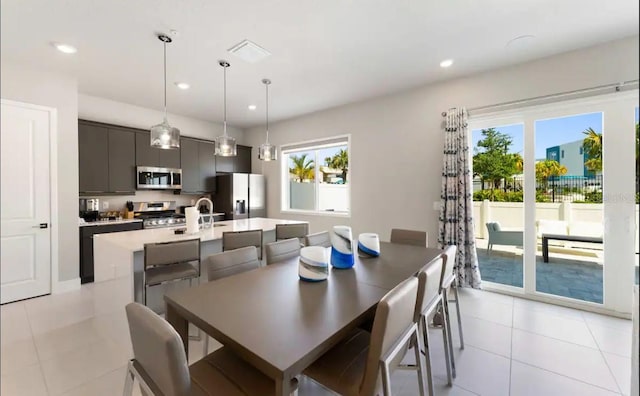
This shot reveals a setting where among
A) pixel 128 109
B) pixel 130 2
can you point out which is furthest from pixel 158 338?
pixel 128 109

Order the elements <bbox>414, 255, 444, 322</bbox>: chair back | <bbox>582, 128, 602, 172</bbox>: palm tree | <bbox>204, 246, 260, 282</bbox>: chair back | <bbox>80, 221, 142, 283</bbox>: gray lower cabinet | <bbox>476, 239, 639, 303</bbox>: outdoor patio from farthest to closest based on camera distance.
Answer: <bbox>80, 221, 142, 283</bbox>: gray lower cabinet, <bbox>476, 239, 639, 303</bbox>: outdoor patio, <bbox>204, 246, 260, 282</bbox>: chair back, <bbox>582, 128, 602, 172</bbox>: palm tree, <bbox>414, 255, 444, 322</bbox>: chair back

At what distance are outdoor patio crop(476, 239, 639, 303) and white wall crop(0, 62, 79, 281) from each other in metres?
5.10

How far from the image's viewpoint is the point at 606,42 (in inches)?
103

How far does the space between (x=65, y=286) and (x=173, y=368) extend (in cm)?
363

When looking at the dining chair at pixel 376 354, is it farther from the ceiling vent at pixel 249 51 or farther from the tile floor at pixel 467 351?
the ceiling vent at pixel 249 51

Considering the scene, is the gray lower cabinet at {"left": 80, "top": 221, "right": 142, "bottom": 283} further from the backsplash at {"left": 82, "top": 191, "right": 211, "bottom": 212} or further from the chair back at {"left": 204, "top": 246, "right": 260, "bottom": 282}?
the chair back at {"left": 204, "top": 246, "right": 260, "bottom": 282}

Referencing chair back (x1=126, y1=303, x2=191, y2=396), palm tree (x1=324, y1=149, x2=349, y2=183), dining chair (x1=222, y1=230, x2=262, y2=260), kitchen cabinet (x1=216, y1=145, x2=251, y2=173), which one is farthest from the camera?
kitchen cabinet (x1=216, y1=145, x2=251, y2=173)

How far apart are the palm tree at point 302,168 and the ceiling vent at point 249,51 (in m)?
2.43

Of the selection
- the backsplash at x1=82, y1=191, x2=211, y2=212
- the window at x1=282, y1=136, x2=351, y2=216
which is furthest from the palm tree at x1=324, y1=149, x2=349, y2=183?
the backsplash at x1=82, y1=191, x2=211, y2=212

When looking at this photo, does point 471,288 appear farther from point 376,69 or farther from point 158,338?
point 158,338

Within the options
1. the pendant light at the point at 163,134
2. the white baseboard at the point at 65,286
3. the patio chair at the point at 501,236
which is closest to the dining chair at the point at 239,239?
the pendant light at the point at 163,134

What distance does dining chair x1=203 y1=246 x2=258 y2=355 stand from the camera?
1.89 m

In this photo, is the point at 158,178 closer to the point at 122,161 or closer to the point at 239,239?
the point at 122,161

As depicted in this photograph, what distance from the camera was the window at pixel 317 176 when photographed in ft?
15.6
